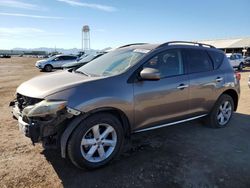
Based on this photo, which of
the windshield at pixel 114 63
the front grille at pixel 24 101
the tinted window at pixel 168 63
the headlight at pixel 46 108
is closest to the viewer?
the headlight at pixel 46 108

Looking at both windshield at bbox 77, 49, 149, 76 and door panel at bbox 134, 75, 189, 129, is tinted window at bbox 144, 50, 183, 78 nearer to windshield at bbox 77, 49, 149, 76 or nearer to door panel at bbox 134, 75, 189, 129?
door panel at bbox 134, 75, 189, 129

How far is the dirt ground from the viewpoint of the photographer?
341 cm

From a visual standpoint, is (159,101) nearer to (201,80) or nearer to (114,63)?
(114,63)

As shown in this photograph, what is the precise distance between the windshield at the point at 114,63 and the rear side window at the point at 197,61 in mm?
999

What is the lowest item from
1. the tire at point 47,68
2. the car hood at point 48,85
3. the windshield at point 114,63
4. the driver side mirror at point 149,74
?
the tire at point 47,68

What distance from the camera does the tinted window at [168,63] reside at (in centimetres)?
431

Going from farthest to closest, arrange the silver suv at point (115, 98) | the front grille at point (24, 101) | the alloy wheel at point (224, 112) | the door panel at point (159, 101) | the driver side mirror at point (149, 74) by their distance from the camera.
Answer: the alloy wheel at point (224, 112) → the door panel at point (159, 101) → the driver side mirror at point (149, 74) → the front grille at point (24, 101) → the silver suv at point (115, 98)

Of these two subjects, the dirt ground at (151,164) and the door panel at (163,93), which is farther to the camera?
the door panel at (163,93)

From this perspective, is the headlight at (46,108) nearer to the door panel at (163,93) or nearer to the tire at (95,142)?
the tire at (95,142)

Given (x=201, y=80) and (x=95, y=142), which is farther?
(x=201, y=80)

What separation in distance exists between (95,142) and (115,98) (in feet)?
2.23

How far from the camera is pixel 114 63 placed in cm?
444

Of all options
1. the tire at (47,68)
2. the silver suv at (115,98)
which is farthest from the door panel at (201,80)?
the tire at (47,68)

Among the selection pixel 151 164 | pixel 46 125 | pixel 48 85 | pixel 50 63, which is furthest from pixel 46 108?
pixel 50 63
